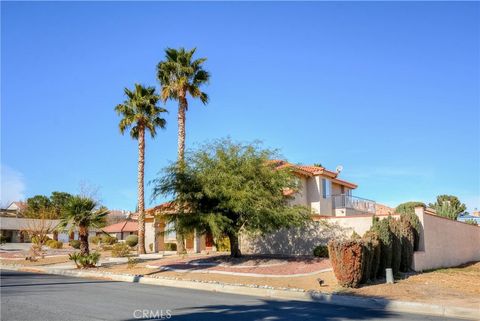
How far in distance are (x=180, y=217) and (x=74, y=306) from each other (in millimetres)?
10984

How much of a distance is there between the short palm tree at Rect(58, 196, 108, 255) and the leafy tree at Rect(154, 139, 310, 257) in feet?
20.3

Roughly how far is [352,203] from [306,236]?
13.1 meters

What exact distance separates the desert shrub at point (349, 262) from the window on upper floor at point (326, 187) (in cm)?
2008

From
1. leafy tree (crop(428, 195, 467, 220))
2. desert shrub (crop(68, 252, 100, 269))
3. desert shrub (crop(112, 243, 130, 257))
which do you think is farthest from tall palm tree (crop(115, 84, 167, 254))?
leafy tree (crop(428, 195, 467, 220))

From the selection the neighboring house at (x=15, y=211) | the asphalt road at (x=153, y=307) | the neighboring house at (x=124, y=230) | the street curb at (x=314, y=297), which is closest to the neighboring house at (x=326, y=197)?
the street curb at (x=314, y=297)

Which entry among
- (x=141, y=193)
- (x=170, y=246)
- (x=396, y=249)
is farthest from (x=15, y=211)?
(x=396, y=249)

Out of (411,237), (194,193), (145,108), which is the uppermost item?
(145,108)

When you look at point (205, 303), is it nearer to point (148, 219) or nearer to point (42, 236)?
point (42, 236)

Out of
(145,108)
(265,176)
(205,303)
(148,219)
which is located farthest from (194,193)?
(148,219)

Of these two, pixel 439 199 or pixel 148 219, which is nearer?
pixel 148 219

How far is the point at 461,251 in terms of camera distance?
29594mm

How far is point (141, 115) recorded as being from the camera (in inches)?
1454

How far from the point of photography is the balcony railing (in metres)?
37.6

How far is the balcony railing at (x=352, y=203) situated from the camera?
37.6m
